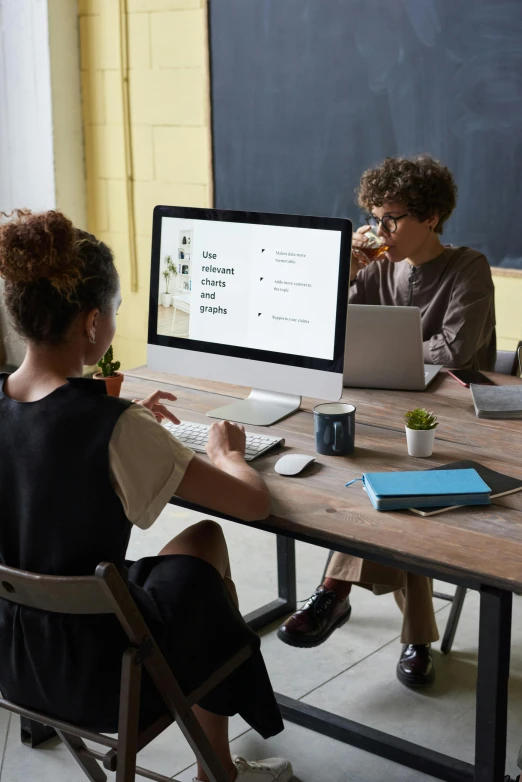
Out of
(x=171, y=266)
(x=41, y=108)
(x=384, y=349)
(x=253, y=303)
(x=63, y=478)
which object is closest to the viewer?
(x=63, y=478)

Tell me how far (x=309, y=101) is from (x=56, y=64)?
1357 millimetres

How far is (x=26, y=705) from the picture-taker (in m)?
1.59

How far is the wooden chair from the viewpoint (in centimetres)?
136

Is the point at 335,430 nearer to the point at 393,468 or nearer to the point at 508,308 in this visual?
the point at 393,468

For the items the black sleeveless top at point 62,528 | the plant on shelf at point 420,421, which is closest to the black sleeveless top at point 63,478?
the black sleeveless top at point 62,528

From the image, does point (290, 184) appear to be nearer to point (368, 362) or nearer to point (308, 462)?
point (368, 362)

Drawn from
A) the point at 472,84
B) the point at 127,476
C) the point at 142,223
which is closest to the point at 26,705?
the point at 127,476

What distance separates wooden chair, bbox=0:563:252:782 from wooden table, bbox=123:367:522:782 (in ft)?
1.05

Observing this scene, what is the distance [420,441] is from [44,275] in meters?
0.84

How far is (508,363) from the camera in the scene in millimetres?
2688

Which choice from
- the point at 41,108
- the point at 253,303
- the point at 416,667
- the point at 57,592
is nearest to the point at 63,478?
the point at 57,592

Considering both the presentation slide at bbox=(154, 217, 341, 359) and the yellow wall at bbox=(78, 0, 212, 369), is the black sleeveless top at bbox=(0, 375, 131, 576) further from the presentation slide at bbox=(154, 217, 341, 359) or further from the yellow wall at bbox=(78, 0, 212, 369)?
the yellow wall at bbox=(78, 0, 212, 369)

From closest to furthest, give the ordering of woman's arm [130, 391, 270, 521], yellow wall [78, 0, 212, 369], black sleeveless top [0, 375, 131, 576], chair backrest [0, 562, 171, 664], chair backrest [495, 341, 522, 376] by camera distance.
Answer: chair backrest [0, 562, 171, 664]
black sleeveless top [0, 375, 131, 576]
woman's arm [130, 391, 270, 521]
chair backrest [495, 341, 522, 376]
yellow wall [78, 0, 212, 369]

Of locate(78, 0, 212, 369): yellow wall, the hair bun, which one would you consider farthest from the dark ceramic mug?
locate(78, 0, 212, 369): yellow wall
